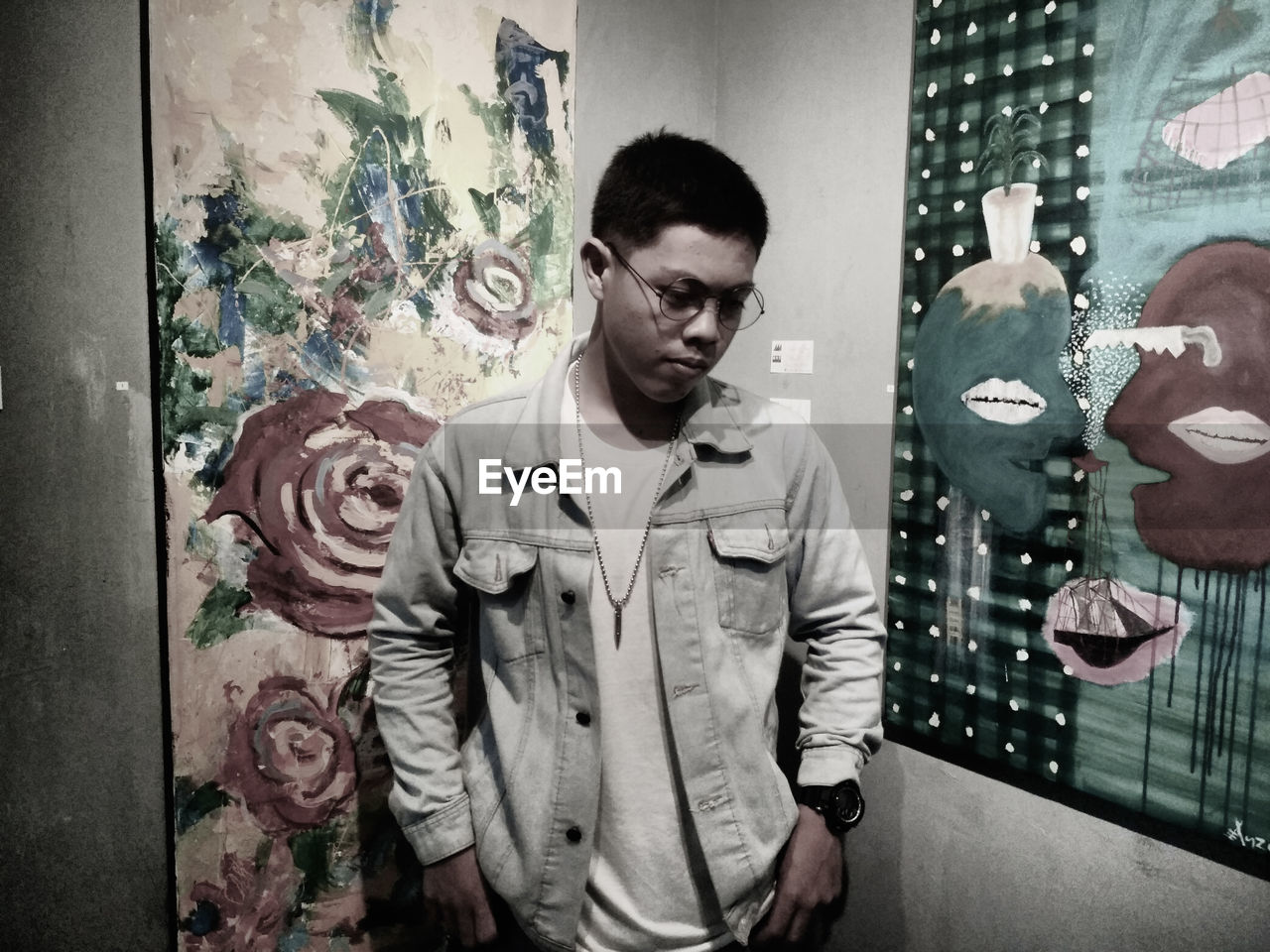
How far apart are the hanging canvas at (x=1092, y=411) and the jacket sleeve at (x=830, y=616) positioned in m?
0.23

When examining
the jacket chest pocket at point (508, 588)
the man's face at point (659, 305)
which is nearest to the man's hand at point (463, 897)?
the jacket chest pocket at point (508, 588)

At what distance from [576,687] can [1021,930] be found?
89cm

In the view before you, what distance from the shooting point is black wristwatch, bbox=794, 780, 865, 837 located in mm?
1100

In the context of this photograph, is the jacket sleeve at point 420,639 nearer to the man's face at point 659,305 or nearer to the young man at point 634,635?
the young man at point 634,635

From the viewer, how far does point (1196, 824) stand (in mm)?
A: 1048

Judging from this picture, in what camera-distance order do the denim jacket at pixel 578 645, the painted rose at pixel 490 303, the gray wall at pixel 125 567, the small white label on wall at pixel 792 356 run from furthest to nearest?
the small white label on wall at pixel 792 356
the painted rose at pixel 490 303
the gray wall at pixel 125 567
the denim jacket at pixel 578 645

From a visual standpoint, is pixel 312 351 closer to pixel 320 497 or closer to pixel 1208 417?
pixel 320 497

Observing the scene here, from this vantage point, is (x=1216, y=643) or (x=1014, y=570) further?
(x=1014, y=570)

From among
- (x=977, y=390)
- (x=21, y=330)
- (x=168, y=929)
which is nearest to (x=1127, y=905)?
(x=977, y=390)

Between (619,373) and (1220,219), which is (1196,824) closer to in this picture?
(1220,219)

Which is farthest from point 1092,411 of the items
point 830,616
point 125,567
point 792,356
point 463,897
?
point 125,567

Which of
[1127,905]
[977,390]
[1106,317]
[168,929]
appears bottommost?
[168,929]

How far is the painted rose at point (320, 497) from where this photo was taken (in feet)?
4.25

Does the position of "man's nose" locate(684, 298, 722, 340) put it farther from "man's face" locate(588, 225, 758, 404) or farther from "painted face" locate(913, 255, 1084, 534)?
"painted face" locate(913, 255, 1084, 534)
